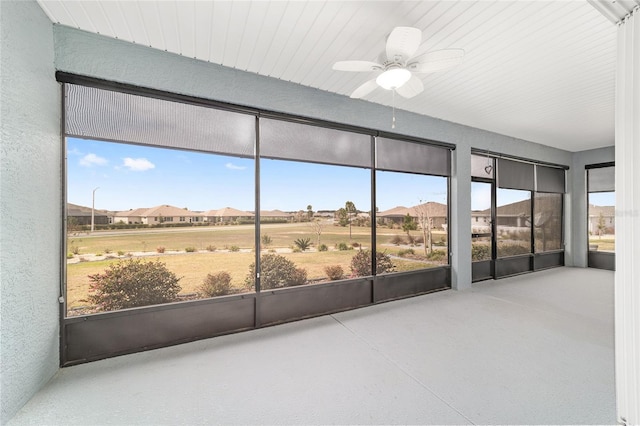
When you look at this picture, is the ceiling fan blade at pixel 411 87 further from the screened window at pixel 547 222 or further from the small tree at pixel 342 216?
the screened window at pixel 547 222

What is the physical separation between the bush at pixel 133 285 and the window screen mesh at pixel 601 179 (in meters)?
9.37

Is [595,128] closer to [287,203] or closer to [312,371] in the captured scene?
[287,203]

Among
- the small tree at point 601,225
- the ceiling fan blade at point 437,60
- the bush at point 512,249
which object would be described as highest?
the ceiling fan blade at point 437,60

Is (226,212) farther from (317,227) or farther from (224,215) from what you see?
(317,227)

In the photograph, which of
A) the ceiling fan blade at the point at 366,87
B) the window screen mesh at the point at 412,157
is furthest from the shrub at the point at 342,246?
the ceiling fan blade at the point at 366,87

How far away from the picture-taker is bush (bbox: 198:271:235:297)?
3.85 metres

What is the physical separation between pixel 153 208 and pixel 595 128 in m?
7.88

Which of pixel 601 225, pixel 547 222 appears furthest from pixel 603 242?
pixel 547 222

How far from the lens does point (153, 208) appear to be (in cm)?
359

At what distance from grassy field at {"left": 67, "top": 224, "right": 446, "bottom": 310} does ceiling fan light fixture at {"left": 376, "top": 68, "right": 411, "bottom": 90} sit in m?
2.27

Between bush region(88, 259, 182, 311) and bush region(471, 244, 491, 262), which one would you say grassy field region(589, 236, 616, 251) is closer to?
bush region(471, 244, 491, 262)

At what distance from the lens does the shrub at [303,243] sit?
4824 millimetres

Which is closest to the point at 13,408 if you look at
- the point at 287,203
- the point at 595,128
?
the point at 287,203

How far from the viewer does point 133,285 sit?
9.76 ft
